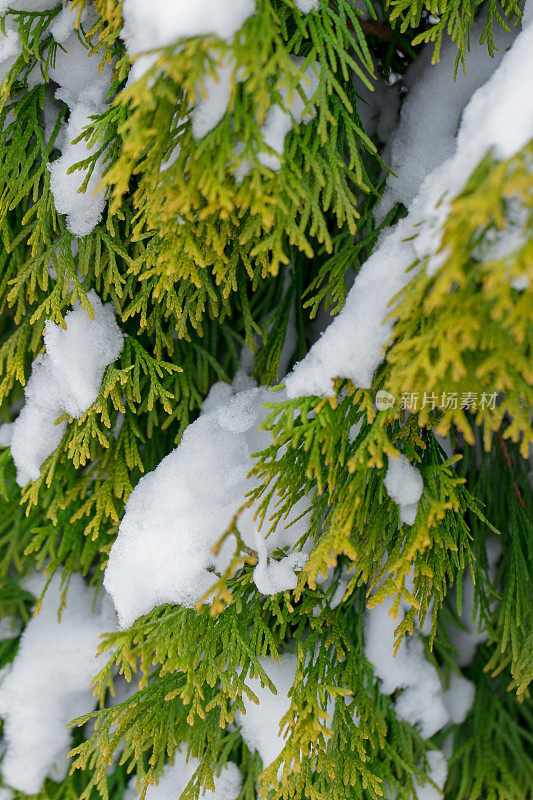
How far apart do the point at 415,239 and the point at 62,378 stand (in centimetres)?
98

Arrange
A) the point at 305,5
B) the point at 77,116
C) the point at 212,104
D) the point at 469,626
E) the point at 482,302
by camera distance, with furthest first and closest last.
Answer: the point at 469,626 < the point at 77,116 < the point at 305,5 < the point at 212,104 < the point at 482,302

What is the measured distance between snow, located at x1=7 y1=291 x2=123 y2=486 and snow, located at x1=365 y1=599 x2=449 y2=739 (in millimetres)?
1056

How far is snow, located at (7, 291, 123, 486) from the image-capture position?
58.6 inches

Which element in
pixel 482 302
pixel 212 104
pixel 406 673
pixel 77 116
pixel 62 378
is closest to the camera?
pixel 482 302

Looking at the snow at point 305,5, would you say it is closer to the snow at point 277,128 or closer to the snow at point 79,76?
the snow at point 277,128

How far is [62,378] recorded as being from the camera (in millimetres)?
1554

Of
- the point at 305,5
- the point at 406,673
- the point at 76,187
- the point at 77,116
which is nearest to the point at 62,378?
the point at 76,187

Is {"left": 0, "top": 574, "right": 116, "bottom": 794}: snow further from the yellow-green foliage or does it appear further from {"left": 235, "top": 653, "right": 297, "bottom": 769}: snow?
the yellow-green foliage

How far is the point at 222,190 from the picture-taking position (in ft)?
3.37

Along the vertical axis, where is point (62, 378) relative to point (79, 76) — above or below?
below

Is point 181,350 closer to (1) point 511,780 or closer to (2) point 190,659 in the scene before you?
(2) point 190,659

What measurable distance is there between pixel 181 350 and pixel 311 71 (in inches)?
Result: 32.4

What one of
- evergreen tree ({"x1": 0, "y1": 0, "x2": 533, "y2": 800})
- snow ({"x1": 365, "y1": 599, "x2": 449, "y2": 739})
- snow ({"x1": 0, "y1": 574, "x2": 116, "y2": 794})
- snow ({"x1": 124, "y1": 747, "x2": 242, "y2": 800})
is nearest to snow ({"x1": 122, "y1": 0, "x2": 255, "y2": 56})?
evergreen tree ({"x1": 0, "y1": 0, "x2": 533, "y2": 800})

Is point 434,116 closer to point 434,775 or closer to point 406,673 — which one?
point 406,673
